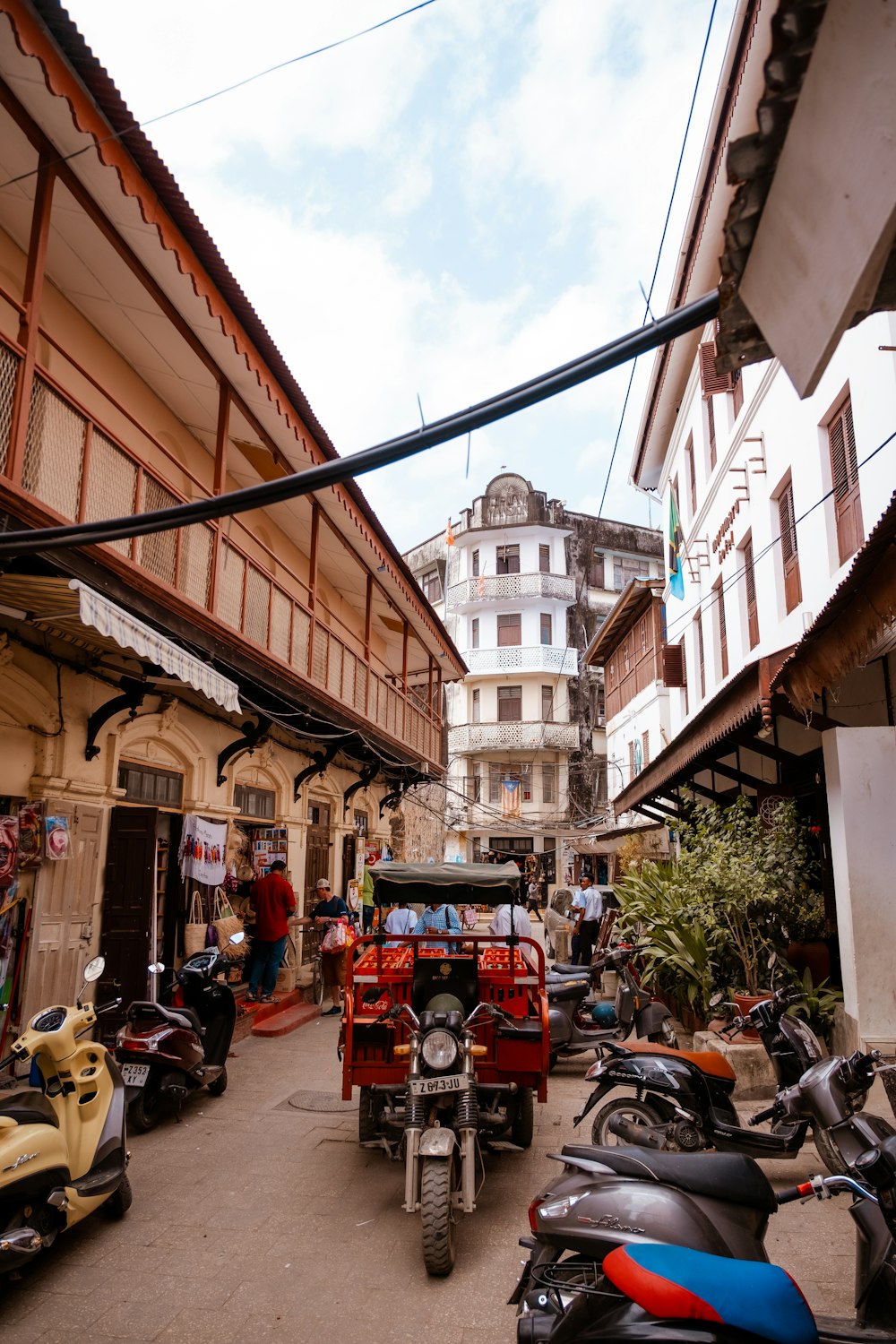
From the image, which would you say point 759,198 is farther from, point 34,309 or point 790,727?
point 790,727

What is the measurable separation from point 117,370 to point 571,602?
3484cm

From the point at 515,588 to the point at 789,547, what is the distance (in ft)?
102

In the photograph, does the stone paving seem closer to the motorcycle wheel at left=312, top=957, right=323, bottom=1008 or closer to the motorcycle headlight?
the motorcycle headlight

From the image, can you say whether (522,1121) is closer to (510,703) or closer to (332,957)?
A: (332,957)

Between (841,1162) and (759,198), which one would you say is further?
(841,1162)

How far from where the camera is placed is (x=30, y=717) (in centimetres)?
782

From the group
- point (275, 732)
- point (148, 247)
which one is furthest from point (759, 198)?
point (275, 732)

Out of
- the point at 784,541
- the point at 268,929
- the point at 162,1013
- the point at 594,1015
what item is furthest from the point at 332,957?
the point at 784,541

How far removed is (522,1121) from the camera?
6.21m

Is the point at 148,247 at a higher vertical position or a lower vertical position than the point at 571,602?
lower

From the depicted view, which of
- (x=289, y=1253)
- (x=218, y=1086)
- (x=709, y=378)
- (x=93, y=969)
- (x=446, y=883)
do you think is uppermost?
(x=709, y=378)

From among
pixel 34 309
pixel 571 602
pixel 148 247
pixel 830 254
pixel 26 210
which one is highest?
pixel 571 602

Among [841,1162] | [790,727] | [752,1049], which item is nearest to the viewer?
[841,1162]

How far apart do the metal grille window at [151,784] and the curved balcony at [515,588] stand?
32.9 m
